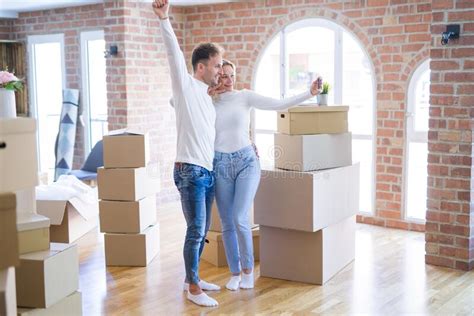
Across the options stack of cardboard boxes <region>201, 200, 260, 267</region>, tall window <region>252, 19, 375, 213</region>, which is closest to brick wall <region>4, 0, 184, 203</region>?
tall window <region>252, 19, 375, 213</region>

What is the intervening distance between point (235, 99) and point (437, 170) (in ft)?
5.35

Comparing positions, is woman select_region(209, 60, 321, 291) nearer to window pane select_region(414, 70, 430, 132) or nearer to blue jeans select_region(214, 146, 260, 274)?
blue jeans select_region(214, 146, 260, 274)

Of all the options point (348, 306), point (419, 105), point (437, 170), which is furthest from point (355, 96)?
point (348, 306)

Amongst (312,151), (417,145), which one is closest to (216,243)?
(312,151)

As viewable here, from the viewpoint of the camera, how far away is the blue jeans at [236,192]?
3830 millimetres

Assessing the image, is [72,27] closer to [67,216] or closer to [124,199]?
[67,216]

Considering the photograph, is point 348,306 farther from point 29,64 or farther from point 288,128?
point 29,64

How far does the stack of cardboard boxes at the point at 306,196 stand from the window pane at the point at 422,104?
1.50 meters

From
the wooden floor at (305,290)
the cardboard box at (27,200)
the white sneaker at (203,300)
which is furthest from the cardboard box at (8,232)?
the white sneaker at (203,300)

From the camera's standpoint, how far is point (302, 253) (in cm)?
416

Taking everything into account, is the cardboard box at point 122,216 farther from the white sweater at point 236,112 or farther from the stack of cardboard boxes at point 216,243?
the white sweater at point 236,112

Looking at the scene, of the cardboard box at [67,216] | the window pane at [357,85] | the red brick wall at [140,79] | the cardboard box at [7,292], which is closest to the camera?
the cardboard box at [7,292]

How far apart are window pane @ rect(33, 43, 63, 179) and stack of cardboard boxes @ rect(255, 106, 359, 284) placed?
4.35 m

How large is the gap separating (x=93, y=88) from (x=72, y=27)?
2.53 ft
